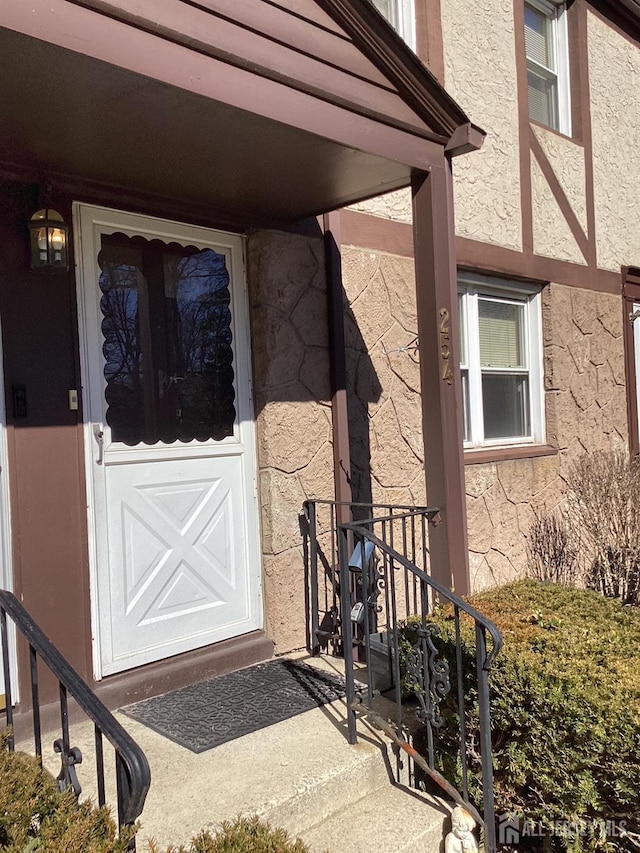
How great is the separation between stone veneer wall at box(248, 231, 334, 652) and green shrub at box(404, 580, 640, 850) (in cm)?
96

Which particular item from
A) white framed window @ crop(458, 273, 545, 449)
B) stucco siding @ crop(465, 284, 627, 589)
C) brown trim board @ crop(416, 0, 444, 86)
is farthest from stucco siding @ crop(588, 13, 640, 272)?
brown trim board @ crop(416, 0, 444, 86)

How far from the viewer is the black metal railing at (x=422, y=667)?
2738 millimetres

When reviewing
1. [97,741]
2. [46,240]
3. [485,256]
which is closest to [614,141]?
[485,256]

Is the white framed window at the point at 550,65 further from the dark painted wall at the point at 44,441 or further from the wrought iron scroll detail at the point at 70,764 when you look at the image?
the wrought iron scroll detail at the point at 70,764

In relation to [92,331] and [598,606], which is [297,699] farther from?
[92,331]

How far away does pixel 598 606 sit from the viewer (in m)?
3.88

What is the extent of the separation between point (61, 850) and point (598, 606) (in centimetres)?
310

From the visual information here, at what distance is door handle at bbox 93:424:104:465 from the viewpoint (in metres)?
3.48

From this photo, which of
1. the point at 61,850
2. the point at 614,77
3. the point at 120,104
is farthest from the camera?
the point at 614,77

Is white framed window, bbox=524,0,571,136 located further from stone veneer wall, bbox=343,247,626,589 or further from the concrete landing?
the concrete landing

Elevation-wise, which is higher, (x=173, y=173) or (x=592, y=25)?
(x=592, y=25)

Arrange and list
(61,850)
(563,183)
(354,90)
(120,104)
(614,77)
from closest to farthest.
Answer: (61,850) < (120,104) < (354,90) < (563,183) < (614,77)

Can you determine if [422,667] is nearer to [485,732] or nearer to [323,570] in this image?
[485,732]

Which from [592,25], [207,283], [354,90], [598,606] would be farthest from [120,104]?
[592,25]
